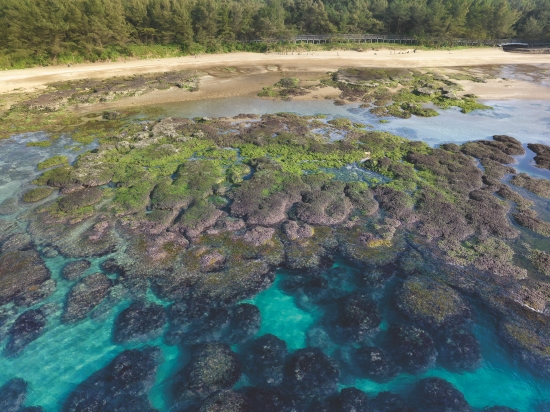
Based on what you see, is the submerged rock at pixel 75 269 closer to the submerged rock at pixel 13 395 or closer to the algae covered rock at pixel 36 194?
the submerged rock at pixel 13 395

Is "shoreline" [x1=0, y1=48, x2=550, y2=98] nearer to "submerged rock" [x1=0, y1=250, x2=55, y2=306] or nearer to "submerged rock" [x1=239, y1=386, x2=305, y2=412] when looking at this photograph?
"submerged rock" [x1=0, y1=250, x2=55, y2=306]

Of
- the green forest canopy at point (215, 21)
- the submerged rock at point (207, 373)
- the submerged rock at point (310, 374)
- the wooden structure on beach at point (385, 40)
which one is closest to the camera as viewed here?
the submerged rock at point (207, 373)

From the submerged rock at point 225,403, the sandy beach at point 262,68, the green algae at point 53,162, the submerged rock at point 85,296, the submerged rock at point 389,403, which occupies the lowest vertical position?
the submerged rock at point 389,403

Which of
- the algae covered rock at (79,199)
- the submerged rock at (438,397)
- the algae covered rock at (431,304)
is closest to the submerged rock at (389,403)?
the submerged rock at (438,397)

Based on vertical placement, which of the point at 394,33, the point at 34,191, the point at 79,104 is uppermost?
the point at 394,33

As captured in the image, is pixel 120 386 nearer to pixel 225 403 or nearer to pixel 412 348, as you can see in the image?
pixel 225 403

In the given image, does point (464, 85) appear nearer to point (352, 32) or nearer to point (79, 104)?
point (352, 32)

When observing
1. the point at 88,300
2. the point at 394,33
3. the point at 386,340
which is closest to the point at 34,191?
the point at 88,300
